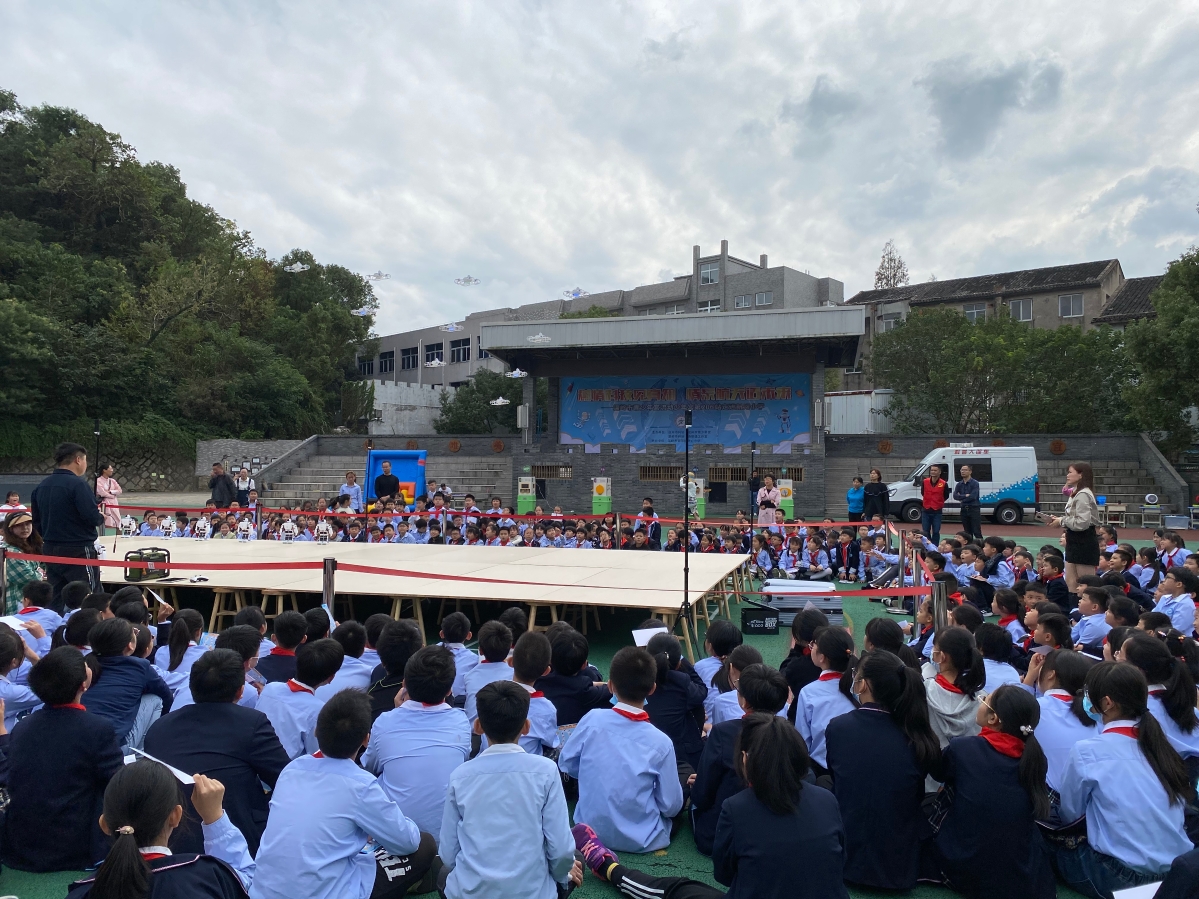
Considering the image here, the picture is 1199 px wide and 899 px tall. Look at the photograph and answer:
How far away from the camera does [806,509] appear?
858 inches

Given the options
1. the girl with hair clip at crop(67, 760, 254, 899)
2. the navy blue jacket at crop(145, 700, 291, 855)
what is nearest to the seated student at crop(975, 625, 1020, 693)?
the navy blue jacket at crop(145, 700, 291, 855)

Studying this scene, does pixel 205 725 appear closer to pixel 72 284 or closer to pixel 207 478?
pixel 207 478

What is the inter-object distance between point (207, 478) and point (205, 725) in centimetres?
2844

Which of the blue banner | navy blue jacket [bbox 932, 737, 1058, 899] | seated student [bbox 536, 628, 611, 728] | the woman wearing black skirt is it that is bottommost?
navy blue jacket [bbox 932, 737, 1058, 899]

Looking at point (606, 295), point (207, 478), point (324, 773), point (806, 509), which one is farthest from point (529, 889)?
point (606, 295)

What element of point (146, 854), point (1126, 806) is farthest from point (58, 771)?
point (1126, 806)

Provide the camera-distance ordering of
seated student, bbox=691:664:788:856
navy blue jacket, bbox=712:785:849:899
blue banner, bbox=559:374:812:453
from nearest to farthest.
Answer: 1. navy blue jacket, bbox=712:785:849:899
2. seated student, bbox=691:664:788:856
3. blue banner, bbox=559:374:812:453

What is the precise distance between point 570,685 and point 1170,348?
21.1 m

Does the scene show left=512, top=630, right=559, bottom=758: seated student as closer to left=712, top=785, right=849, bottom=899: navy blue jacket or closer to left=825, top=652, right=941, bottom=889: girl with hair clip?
left=825, top=652, right=941, bottom=889: girl with hair clip

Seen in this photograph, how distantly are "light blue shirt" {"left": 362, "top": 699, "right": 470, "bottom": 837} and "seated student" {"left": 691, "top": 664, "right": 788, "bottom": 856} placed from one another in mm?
1036

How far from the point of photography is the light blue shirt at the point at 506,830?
2.57 meters

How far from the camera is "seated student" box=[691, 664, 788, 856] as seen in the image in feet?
10.5

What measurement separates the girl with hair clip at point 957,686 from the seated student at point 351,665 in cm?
292

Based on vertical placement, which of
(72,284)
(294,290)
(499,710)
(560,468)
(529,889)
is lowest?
(529,889)
